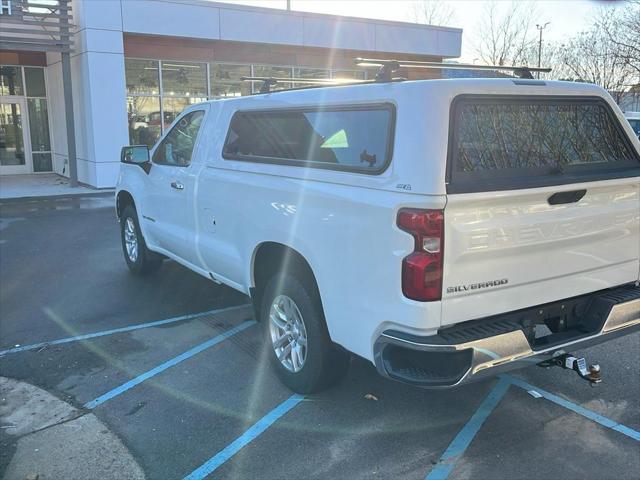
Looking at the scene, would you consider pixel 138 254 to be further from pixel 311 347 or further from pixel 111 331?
pixel 311 347

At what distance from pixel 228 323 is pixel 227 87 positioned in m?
14.4

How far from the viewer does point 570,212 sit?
11.0 feet

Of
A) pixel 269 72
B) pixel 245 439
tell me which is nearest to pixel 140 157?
pixel 245 439

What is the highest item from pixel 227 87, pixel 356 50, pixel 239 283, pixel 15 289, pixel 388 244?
pixel 356 50

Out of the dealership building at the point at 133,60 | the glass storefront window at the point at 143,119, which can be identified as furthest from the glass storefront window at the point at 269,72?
the glass storefront window at the point at 143,119

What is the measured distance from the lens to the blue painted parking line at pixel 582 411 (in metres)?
3.60

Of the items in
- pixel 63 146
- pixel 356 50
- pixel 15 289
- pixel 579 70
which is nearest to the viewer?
pixel 15 289

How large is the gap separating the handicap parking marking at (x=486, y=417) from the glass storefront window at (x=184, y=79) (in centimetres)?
1555

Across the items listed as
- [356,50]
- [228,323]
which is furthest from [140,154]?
[356,50]

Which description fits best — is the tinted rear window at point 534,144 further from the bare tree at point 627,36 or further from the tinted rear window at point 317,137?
the bare tree at point 627,36

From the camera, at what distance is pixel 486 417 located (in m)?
3.80

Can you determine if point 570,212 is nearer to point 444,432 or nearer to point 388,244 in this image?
point 388,244

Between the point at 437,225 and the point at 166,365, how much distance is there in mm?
2697

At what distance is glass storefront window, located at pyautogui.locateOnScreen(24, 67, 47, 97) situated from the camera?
60.7 feet
